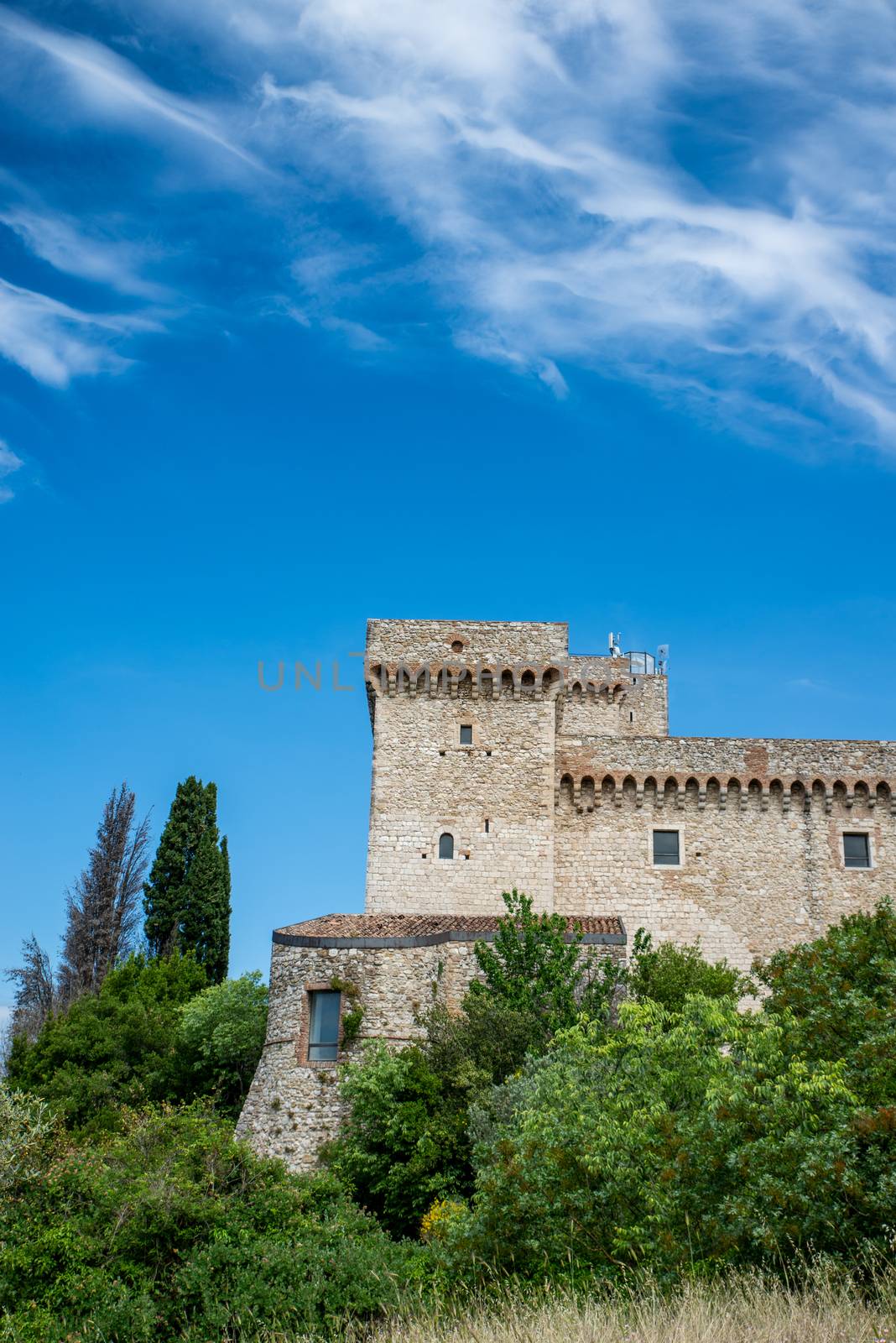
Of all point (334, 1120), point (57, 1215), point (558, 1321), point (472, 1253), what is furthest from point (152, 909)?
point (558, 1321)

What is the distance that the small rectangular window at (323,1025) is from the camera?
1008 inches

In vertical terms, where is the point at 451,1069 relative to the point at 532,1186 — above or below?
above

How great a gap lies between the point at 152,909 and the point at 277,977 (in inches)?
592

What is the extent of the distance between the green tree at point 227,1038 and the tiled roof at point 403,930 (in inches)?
88.5

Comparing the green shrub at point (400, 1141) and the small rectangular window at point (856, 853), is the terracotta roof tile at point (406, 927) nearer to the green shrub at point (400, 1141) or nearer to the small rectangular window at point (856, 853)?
the green shrub at point (400, 1141)

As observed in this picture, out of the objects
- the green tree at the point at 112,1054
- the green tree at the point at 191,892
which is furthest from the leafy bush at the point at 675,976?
the green tree at the point at 191,892

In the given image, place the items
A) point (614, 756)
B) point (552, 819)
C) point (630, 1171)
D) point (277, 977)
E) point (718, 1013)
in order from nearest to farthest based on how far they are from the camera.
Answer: point (630, 1171) < point (718, 1013) < point (277, 977) < point (552, 819) < point (614, 756)

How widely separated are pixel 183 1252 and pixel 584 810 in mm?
18518

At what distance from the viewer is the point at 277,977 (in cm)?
2680

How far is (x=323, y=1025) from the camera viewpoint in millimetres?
25875

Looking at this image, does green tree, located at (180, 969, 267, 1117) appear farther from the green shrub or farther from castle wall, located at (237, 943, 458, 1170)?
the green shrub

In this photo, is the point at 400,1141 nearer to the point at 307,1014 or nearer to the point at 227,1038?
the point at 307,1014

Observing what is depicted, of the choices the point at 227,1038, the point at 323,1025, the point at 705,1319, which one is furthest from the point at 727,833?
the point at 705,1319

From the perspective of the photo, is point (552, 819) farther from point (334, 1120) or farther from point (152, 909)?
point (152, 909)
